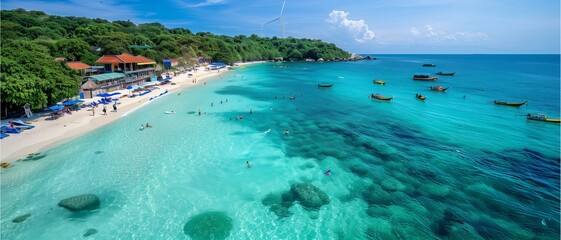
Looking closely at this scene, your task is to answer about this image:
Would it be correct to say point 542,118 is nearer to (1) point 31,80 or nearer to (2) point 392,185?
(2) point 392,185

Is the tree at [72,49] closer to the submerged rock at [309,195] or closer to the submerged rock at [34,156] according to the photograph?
the submerged rock at [34,156]

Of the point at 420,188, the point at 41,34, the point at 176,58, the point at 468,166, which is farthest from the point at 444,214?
the point at 41,34

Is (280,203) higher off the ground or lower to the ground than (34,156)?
lower

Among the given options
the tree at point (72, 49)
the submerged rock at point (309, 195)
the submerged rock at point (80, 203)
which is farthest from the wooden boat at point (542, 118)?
the tree at point (72, 49)

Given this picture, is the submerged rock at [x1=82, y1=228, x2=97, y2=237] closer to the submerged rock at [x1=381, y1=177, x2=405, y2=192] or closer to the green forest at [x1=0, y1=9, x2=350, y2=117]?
the submerged rock at [x1=381, y1=177, x2=405, y2=192]

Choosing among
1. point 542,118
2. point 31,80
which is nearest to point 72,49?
point 31,80

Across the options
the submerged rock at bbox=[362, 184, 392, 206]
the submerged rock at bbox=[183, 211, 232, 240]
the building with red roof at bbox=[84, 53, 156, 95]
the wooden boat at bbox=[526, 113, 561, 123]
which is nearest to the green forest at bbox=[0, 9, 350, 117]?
the building with red roof at bbox=[84, 53, 156, 95]
